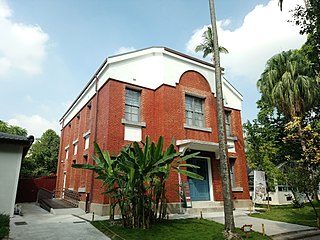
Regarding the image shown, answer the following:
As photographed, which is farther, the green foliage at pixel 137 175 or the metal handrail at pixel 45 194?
the metal handrail at pixel 45 194

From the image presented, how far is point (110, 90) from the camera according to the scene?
12.7 meters

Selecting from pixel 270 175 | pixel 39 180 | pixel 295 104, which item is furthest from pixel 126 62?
pixel 270 175

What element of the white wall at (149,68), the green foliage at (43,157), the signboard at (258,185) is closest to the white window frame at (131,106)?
A: the white wall at (149,68)

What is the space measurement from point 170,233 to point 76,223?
4047mm

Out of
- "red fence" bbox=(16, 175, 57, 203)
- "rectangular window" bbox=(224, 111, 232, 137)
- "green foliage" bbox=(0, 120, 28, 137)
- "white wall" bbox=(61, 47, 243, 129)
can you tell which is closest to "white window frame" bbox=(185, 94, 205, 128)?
"white wall" bbox=(61, 47, 243, 129)

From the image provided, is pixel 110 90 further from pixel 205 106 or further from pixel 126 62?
pixel 205 106

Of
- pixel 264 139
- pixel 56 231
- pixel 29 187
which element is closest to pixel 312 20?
pixel 56 231

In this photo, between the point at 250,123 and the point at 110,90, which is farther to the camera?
the point at 250,123

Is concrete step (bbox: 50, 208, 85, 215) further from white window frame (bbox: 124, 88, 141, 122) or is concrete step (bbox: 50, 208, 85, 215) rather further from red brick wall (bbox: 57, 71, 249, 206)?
white window frame (bbox: 124, 88, 141, 122)

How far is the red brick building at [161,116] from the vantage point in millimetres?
12492

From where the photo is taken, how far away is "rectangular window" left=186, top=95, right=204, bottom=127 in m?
14.9

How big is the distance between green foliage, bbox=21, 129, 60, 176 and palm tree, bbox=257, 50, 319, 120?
27.6 metres

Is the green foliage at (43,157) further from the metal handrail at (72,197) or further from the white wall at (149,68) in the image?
the white wall at (149,68)

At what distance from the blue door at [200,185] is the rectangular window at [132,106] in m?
4.40
